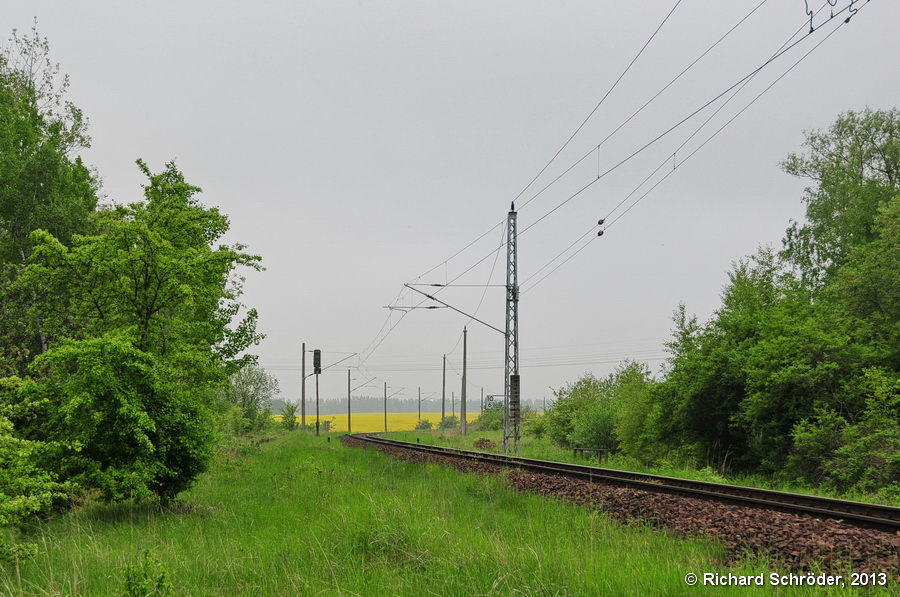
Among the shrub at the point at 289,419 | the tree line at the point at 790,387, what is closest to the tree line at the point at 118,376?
the tree line at the point at 790,387

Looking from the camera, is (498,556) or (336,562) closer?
(498,556)

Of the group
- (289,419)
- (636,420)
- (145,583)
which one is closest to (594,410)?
(636,420)

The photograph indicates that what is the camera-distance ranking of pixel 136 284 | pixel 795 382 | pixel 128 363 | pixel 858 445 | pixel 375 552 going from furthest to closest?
pixel 795 382 < pixel 858 445 < pixel 136 284 < pixel 128 363 < pixel 375 552

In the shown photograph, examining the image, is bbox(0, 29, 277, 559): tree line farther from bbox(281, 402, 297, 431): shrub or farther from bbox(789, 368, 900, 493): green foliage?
bbox(281, 402, 297, 431): shrub

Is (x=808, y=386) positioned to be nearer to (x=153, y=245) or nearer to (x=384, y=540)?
(x=384, y=540)

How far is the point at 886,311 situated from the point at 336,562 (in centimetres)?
2451

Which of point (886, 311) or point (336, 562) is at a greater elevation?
point (886, 311)

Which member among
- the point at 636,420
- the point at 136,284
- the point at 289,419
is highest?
the point at 136,284

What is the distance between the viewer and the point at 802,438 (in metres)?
19.1

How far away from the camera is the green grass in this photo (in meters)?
6.26

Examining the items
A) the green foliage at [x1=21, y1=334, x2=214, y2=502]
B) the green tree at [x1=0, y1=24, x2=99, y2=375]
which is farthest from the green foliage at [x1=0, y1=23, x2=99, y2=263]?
the green foliage at [x1=21, y1=334, x2=214, y2=502]

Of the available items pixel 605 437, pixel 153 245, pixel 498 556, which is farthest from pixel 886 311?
pixel 153 245

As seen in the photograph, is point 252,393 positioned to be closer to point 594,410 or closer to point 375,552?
point 594,410

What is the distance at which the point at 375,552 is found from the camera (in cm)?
822
